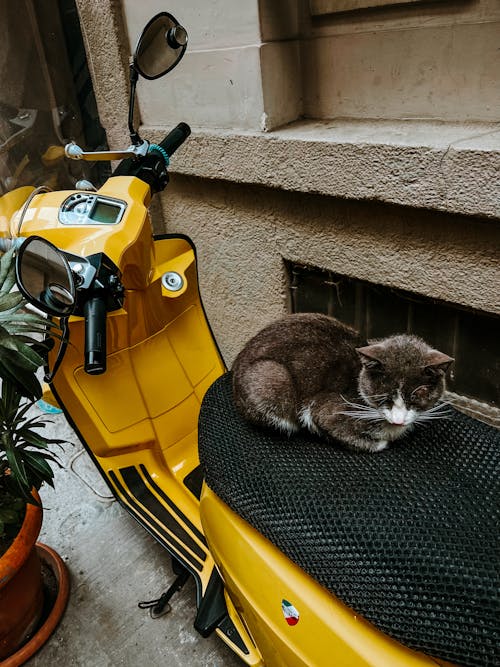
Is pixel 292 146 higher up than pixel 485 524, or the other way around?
pixel 292 146

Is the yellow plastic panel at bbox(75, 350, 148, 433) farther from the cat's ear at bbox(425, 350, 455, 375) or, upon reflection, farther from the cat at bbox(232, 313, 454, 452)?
the cat's ear at bbox(425, 350, 455, 375)

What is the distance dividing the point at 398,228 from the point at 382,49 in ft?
2.22

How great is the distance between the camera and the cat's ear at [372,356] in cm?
126

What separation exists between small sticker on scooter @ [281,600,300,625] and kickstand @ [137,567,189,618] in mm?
871

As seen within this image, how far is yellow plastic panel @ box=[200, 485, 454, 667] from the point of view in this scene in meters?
0.97

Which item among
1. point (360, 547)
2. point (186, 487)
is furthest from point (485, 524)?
point (186, 487)

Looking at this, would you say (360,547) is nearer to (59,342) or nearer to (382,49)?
(59,342)

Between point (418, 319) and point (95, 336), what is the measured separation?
1.48 meters

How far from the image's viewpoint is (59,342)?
152 centimetres

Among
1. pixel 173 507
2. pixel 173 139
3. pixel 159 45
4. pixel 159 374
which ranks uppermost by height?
pixel 159 45

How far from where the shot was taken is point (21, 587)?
1.74 metres

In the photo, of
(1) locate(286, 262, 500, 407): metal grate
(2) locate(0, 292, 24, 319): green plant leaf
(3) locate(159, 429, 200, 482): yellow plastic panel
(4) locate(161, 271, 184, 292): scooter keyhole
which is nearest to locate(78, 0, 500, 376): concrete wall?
(1) locate(286, 262, 500, 407): metal grate

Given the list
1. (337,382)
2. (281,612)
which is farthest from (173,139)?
(281,612)

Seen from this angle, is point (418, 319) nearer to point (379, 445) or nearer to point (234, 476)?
point (379, 445)
